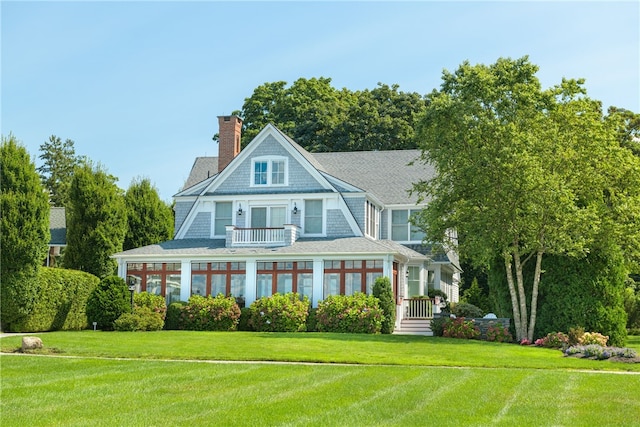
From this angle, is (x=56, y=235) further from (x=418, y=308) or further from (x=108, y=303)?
(x=418, y=308)

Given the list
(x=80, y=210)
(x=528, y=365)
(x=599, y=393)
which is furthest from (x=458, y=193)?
(x=80, y=210)

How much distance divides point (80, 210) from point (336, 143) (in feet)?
72.4

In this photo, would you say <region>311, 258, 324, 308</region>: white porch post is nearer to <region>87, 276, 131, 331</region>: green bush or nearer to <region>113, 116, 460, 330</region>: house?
<region>113, 116, 460, 330</region>: house

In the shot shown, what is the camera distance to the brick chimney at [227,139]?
Answer: 39.4 m

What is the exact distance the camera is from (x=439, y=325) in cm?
2794

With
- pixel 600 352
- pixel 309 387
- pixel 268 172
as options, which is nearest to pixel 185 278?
pixel 268 172

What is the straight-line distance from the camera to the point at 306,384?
14.1m

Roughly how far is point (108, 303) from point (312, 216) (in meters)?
9.53

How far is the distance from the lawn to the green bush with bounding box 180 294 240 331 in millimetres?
8697

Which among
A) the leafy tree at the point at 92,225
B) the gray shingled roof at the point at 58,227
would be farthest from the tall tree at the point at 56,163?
the leafy tree at the point at 92,225

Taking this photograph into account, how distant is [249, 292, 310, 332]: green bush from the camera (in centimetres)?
3025

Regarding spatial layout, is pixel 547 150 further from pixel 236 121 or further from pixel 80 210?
pixel 80 210

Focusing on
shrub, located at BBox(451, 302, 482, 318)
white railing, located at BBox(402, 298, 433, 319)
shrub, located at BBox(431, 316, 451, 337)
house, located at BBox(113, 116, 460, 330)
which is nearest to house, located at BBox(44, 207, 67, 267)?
house, located at BBox(113, 116, 460, 330)

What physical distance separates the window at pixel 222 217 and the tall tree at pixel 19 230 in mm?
8388
